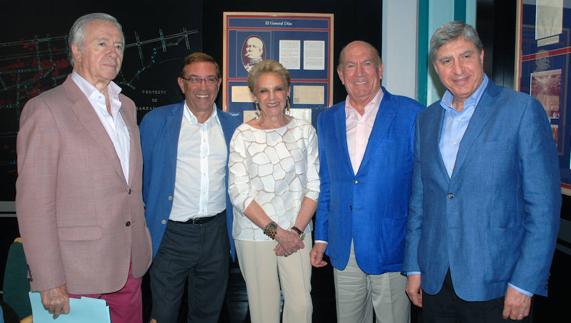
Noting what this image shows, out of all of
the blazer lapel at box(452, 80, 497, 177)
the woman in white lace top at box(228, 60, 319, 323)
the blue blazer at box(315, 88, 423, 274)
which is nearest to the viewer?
the blazer lapel at box(452, 80, 497, 177)

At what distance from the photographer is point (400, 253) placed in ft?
7.84

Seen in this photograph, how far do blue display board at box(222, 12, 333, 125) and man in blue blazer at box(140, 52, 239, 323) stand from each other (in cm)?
132

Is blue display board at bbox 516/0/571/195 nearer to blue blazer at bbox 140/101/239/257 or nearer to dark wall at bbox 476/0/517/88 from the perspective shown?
dark wall at bbox 476/0/517/88

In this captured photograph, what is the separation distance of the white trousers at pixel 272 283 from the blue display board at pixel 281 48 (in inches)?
71.4

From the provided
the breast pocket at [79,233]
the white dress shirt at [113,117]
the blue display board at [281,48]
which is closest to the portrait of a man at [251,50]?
the blue display board at [281,48]

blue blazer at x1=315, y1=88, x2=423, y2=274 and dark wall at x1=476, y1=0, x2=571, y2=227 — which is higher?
dark wall at x1=476, y1=0, x2=571, y2=227

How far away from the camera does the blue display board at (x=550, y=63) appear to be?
209 centimetres

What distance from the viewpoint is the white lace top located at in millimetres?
2457

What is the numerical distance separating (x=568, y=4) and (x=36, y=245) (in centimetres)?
249

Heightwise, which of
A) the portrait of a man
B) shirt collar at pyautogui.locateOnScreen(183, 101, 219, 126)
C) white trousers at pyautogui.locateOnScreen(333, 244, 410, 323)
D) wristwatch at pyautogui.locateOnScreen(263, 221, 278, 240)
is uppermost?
the portrait of a man

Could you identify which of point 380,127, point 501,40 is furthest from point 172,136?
point 501,40

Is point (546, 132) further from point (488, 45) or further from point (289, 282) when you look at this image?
point (289, 282)

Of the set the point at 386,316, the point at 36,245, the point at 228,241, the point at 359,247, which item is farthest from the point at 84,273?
the point at 386,316

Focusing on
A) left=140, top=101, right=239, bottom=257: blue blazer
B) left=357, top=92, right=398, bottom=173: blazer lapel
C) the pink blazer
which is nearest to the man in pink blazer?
the pink blazer
